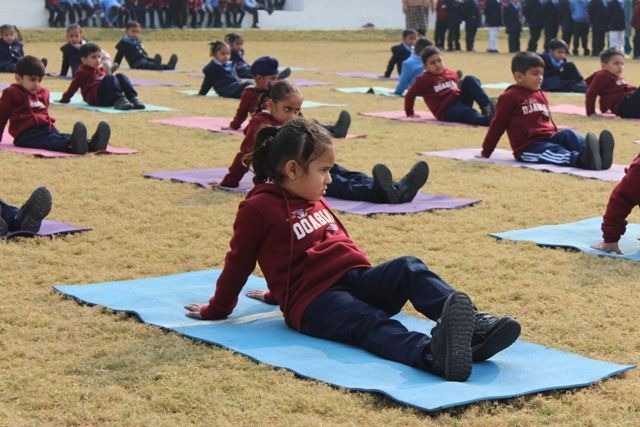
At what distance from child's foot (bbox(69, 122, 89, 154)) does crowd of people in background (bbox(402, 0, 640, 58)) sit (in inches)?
743

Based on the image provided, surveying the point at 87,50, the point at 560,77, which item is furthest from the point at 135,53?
the point at 560,77

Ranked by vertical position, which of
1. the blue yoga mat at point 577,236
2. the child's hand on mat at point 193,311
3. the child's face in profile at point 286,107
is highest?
the child's face in profile at point 286,107

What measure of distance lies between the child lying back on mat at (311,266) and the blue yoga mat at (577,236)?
80.7 inches

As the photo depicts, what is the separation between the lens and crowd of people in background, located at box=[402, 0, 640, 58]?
1053 inches

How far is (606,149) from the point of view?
9.48 m

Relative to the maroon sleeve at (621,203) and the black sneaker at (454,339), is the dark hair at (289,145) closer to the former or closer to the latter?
the black sneaker at (454,339)

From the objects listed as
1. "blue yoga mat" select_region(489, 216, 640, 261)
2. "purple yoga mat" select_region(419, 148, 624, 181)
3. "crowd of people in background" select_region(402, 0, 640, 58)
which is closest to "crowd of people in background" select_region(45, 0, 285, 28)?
"crowd of people in background" select_region(402, 0, 640, 58)

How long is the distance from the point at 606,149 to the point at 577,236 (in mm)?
2892

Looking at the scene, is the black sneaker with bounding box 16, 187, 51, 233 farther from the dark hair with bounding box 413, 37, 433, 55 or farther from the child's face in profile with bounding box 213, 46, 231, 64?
the dark hair with bounding box 413, 37, 433, 55

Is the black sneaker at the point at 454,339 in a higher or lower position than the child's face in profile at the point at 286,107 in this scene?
lower

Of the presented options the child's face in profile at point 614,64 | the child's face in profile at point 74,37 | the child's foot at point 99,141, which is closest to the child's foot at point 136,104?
the child's foot at point 99,141

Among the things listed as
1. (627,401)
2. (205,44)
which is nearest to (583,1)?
(205,44)

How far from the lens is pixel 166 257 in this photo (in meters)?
6.26

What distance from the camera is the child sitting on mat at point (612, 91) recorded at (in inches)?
530
